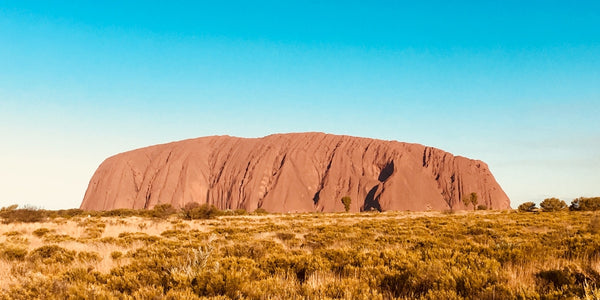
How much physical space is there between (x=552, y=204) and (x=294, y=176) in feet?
298

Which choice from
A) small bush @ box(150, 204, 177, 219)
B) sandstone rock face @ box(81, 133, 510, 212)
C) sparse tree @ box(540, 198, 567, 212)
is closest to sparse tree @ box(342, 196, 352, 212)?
sparse tree @ box(540, 198, 567, 212)

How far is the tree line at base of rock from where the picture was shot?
3788cm

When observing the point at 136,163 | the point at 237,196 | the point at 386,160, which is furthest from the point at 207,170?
the point at 386,160

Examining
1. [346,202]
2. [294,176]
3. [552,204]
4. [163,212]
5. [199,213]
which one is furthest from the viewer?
[294,176]

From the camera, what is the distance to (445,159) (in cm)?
13388

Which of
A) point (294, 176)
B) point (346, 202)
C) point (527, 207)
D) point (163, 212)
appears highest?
point (294, 176)

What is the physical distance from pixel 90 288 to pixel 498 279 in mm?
7301

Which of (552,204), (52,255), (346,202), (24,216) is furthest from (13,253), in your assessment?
(346,202)

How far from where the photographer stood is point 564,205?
43281 mm

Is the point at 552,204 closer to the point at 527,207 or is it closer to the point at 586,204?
the point at 527,207

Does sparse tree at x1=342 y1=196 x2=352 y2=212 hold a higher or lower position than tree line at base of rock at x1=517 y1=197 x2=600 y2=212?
lower

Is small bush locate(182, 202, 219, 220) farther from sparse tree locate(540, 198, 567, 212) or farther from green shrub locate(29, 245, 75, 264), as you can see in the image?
sparse tree locate(540, 198, 567, 212)

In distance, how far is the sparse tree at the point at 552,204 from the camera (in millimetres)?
42325

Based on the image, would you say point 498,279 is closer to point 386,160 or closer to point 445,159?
point 386,160
